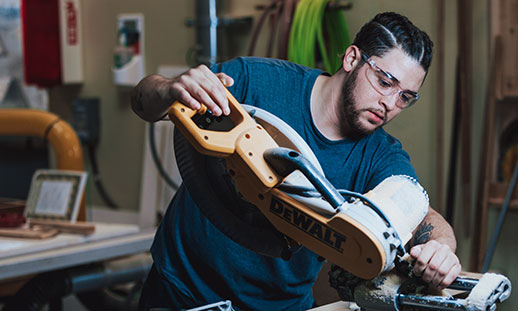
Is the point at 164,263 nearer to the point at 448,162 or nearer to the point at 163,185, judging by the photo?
the point at 448,162

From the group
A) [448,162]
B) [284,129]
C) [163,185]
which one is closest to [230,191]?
[284,129]

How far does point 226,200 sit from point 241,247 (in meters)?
0.20

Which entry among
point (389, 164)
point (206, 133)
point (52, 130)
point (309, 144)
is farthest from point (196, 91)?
point (52, 130)

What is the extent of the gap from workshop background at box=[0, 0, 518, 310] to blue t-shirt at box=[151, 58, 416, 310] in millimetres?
184

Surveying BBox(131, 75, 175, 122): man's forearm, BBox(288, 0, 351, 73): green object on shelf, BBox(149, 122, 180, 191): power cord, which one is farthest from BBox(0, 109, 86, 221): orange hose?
BBox(131, 75, 175, 122): man's forearm

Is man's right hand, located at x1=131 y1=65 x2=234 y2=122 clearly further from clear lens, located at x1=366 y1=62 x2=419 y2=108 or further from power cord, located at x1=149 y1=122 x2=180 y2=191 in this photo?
power cord, located at x1=149 y1=122 x2=180 y2=191

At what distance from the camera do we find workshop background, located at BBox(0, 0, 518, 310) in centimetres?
281

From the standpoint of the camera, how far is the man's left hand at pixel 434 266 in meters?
1.29

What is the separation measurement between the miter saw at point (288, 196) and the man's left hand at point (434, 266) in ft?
0.15

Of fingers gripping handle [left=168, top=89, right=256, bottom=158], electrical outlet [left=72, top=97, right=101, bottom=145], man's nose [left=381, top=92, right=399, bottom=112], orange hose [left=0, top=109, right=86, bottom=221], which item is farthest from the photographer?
electrical outlet [left=72, top=97, right=101, bottom=145]

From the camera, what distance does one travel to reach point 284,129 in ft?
4.36

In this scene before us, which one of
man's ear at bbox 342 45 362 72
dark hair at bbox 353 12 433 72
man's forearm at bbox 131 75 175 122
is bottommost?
man's forearm at bbox 131 75 175 122

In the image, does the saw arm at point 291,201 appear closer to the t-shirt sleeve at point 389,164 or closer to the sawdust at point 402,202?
the sawdust at point 402,202

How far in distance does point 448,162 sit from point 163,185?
1.77 meters
